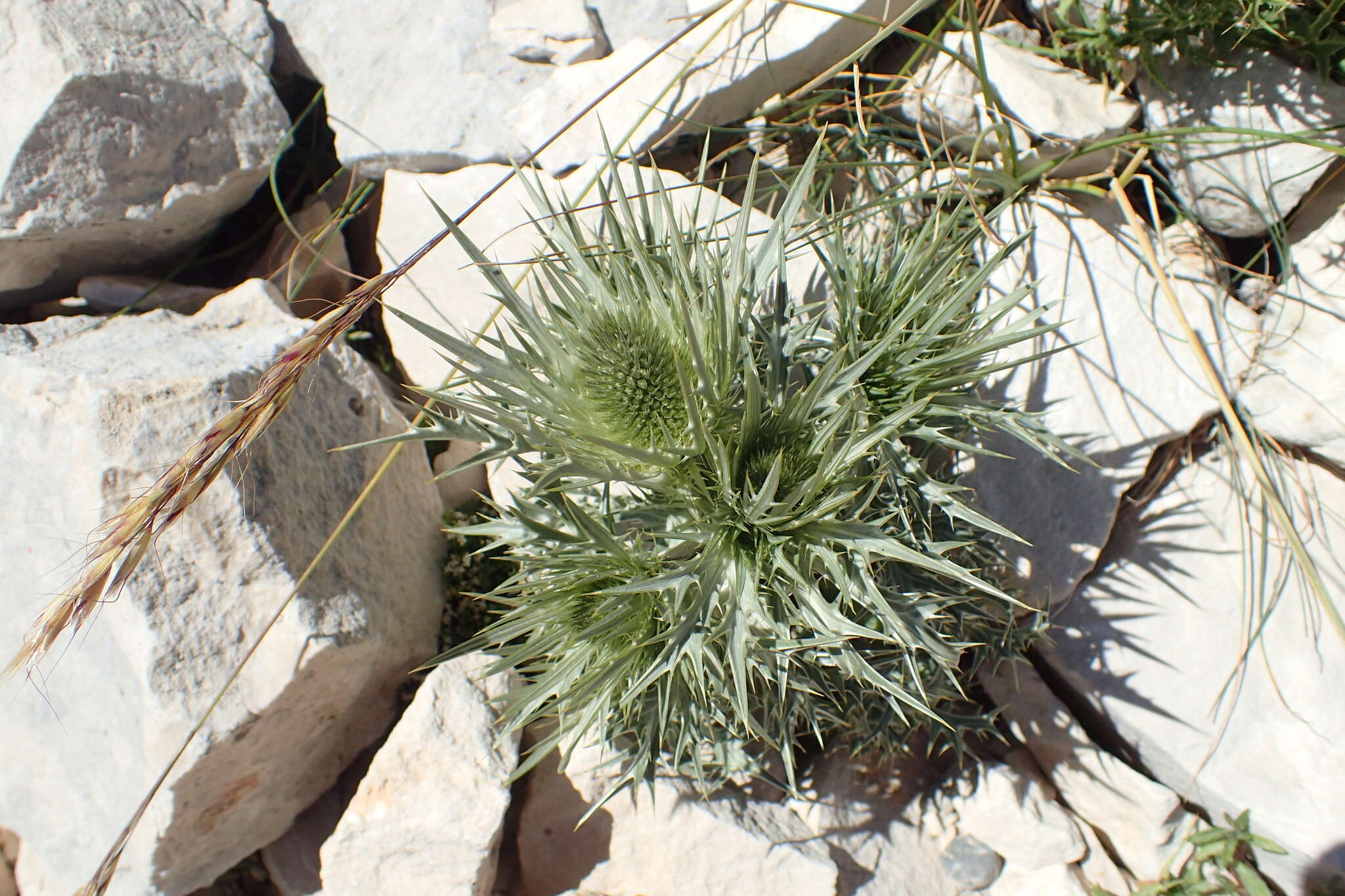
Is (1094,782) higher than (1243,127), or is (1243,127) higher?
(1243,127)

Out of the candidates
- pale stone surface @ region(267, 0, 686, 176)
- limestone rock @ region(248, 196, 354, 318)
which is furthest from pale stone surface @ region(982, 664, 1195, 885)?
limestone rock @ region(248, 196, 354, 318)

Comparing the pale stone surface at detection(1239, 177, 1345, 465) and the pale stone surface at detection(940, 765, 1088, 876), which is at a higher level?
the pale stone surface at detection(1239, 177, 1345, 465)

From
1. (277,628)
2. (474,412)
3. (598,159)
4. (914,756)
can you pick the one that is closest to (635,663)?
(474,412)

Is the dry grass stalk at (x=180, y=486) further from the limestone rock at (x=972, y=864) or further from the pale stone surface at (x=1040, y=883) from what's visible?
the pale stone surface at (x=1040, y=883)

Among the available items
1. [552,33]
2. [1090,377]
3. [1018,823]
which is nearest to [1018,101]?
[1090,377]

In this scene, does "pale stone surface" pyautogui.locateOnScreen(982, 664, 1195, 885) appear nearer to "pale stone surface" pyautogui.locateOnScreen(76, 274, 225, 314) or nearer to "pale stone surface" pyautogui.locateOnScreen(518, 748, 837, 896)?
"pale stone surface" pyautogui.locateOnScreen(518, 748, 837, 896)

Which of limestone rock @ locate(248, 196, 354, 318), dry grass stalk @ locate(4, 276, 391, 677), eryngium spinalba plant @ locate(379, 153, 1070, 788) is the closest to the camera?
dry grass stalk @ locate(4, 276, 391, 677)

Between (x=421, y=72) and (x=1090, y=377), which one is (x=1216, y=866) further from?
(x=421, y=72)
